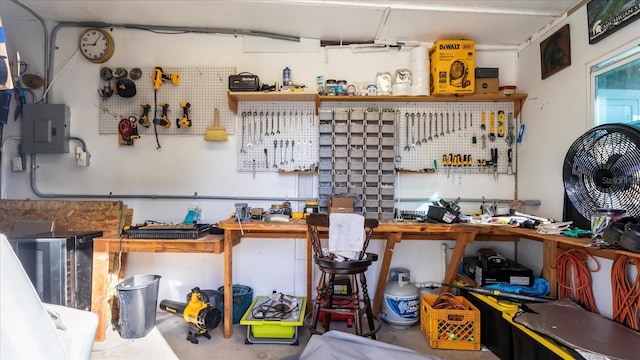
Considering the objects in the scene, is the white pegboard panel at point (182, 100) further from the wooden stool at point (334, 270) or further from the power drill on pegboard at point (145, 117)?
Result: the wooden stool at point (334, 270)

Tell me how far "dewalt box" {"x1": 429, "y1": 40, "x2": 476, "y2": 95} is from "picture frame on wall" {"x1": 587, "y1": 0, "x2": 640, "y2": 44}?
0.78 metres

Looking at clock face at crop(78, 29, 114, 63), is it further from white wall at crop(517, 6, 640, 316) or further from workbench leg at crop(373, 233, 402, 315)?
white wall at crop(517, 6, 640, 316)

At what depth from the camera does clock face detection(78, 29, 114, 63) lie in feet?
9.34

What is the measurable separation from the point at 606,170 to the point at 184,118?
3007 millimetres

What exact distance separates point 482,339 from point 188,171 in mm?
2770

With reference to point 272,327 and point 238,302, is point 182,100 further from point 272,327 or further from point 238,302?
point 272,327

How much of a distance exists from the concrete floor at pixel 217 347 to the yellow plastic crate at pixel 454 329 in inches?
1.7

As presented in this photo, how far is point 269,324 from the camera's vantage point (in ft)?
7.34

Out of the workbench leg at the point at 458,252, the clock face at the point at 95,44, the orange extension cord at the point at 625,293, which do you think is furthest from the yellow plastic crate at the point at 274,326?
the clock face at the point at 95,44

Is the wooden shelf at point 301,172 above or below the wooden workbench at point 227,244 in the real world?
above

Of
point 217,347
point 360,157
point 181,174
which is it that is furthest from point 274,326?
point 181,174

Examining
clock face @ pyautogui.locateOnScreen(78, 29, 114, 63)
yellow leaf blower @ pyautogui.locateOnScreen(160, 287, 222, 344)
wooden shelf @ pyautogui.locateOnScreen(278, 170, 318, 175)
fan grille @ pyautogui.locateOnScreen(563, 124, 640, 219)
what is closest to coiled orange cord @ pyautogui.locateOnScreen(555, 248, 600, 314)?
fan grille @ pyautogui.locateOnScreen(563, 124, 640, 219)

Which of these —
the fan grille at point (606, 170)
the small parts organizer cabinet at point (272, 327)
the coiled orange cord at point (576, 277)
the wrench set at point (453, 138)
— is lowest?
the small parts organizer cabinet at point (272, 327)

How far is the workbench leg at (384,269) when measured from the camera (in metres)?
2.41
